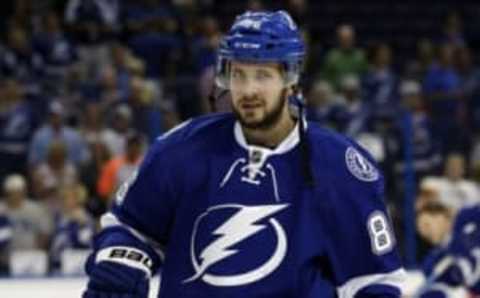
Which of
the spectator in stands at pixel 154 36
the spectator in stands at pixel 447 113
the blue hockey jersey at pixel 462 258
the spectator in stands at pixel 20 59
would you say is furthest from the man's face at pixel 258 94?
the spectator in stands at pixel 154 36

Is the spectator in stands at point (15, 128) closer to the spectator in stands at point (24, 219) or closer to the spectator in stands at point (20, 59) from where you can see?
the spectator in stands at point (24, 219)

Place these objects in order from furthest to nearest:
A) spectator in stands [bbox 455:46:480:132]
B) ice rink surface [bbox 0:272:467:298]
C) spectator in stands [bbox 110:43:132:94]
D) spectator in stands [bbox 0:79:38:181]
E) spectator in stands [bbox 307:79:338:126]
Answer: spectator in stands [bbox 110:43:132:94], spectator in stands [bbox 455:46:480:132], spectator in stands [bbox 307:79:338:126], spectator in stands [bbox 0:79:38:181], ice rink surface [bbox 0:272:467:298]

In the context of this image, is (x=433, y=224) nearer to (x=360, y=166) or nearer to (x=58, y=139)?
(x=360, y=166)

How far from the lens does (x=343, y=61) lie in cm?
1238

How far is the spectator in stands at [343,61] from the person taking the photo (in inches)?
480

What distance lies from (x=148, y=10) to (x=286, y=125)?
9.26m

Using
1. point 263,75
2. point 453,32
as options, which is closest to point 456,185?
point 453,32

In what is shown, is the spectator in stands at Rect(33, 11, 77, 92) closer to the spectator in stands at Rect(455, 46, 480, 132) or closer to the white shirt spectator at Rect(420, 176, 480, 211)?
the spectator in stands at Rect(455, 46, 480, 132)

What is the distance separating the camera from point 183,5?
13.5 metres

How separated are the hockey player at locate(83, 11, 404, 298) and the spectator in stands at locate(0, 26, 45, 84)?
26.7 feet

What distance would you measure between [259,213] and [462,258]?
260 centimetres

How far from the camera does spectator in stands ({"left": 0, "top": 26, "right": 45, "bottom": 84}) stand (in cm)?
1196

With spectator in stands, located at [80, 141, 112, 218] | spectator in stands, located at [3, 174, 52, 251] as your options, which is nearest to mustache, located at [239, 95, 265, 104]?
spectator in stands, located at [3, 174, 52, 251]

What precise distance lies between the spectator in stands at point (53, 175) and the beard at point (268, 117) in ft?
19.4
